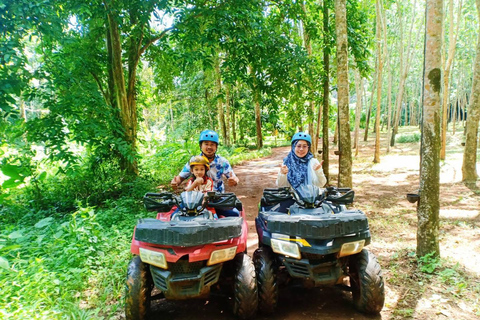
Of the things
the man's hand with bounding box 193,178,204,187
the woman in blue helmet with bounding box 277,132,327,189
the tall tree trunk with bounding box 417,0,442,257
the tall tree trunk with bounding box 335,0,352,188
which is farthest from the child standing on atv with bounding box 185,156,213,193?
the tall tree trunk with bounding box 335,0,352,188

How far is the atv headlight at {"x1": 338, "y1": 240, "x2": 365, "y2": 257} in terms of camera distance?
283 centimetres

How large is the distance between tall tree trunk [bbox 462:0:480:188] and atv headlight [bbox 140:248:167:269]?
28.8ft

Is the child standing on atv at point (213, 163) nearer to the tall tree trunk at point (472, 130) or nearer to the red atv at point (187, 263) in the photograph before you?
the red atv at point (187, 263)

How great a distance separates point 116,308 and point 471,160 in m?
9.49

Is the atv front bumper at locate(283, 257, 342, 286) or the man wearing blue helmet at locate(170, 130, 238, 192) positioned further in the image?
the man wearing blue helmet at locate(170, 130, 238, 192)

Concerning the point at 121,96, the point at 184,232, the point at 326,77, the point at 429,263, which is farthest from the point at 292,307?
the point at 326,77

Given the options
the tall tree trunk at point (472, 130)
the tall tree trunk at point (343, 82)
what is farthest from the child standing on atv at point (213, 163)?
the tall tree trunk at point (472, 130)

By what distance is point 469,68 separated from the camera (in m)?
30.1

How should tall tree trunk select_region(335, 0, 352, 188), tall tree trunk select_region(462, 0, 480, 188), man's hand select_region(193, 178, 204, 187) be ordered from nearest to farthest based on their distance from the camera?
man's hand select_region(193, 178, 204, 187)
tall tree trunk select_region(335, 0, 352, 188)
tall tree trunk select_region(462, 0, 480, 188)

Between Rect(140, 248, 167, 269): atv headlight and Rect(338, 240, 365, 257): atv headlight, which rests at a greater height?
Rect(140, 248, 167, 269): atv headlight

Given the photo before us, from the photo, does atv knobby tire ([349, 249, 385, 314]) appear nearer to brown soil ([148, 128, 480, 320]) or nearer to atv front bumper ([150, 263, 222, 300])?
brown soil ([148, 128, 480, 320])

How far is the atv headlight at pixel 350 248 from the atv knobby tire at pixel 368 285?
24 cm

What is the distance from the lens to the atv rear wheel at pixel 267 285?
3020 millimetres

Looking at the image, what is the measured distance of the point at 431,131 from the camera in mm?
3934
